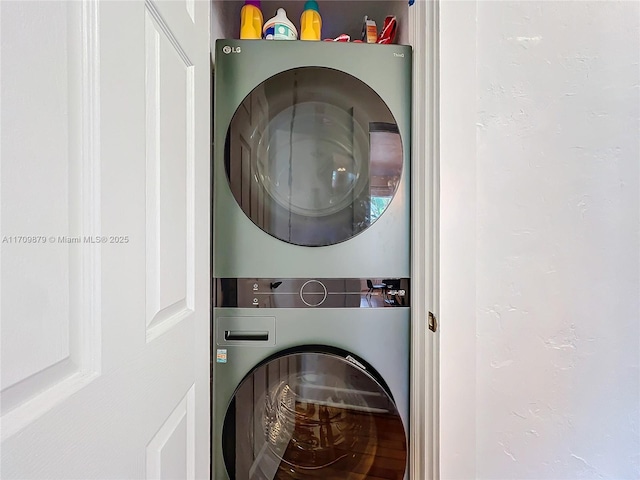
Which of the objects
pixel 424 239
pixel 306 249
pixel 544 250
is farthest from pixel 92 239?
pixel 544 250

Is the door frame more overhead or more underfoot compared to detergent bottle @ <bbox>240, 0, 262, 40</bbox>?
more underfoot

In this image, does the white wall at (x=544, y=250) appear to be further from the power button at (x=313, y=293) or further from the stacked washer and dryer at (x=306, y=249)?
the power button at (x=313, y=293)

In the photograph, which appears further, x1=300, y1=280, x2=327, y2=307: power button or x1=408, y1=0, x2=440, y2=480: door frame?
x1=300, y1=280, x2=327, y2=307: power button

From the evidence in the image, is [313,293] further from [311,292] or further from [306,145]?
[306,145]

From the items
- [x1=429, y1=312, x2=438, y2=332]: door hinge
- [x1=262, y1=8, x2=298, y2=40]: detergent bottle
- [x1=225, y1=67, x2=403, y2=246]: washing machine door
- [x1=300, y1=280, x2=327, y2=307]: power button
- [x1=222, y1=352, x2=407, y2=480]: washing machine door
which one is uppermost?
[x1=262, y1=8, x2=298, y2=40]: detergent bottle

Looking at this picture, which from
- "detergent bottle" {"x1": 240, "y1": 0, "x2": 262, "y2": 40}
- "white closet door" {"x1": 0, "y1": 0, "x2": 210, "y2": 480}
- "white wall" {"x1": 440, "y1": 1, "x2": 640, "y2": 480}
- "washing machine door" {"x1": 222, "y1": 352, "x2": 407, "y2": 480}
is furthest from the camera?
"detergent bottle" {"x1": 240, "y1": 0, "x2": 262, "y2": 40}

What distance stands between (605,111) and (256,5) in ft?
3.60

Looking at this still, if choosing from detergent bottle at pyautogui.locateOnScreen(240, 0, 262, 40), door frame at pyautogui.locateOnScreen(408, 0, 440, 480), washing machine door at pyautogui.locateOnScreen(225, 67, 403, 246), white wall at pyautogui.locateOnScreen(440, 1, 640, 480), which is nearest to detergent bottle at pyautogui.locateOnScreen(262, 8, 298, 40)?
detergent bottle at pyautogui.locateOnScreen(240, 0, 262, 40)

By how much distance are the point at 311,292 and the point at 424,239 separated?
1.24 ft

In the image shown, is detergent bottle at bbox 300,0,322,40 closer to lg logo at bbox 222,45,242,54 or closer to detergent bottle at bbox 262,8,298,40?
detergent bottle at bbox 262,8,298,40

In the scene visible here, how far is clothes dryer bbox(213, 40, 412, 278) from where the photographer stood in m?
0.96

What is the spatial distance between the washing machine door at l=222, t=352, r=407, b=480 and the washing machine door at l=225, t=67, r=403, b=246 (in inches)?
16.9

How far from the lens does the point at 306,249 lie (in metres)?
0.97

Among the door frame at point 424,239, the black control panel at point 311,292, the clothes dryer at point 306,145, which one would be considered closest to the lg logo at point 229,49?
the clothes dryer at point 306,145
